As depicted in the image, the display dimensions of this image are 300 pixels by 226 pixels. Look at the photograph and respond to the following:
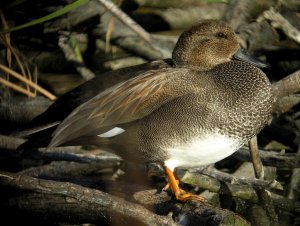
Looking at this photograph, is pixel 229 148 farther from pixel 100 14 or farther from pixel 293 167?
pixel 100 14

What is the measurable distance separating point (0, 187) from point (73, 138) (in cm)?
70

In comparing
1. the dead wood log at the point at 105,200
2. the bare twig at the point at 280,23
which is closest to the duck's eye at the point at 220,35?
the bare twig at the point at 280,23

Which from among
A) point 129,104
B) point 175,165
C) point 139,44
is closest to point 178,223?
point 175,165

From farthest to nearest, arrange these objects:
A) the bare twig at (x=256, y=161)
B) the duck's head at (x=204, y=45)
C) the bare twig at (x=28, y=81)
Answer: the bare twig at (x=28, y=81)
the bare twig at (x=256, y=161)
the duck's head at (x=204, y=45)

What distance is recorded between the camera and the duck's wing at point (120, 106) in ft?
12.1

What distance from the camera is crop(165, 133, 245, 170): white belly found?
3.59 metres

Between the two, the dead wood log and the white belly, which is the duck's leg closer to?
the white belly

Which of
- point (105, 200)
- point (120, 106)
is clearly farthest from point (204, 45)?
point (105, 200)

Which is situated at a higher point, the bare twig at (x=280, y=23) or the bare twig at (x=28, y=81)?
the bare twig at (x=280, y=23)

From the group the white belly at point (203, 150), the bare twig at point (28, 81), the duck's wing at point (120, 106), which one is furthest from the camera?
the bare twig at point (28, 81)

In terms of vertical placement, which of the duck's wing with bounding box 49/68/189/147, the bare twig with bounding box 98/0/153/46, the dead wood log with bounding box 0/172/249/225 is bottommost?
the dead wood log with bounding box 0/172/249/225

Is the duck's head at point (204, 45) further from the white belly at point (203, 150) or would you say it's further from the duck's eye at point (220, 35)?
the white belly at point (203, 150)

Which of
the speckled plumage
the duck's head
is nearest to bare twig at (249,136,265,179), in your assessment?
the speckled plumage

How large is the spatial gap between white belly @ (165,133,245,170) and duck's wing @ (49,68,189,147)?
28cm
